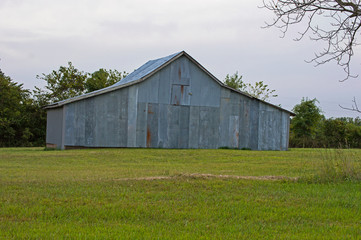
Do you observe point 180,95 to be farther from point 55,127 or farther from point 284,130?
point 55,127

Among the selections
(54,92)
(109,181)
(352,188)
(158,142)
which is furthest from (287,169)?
(54,92)

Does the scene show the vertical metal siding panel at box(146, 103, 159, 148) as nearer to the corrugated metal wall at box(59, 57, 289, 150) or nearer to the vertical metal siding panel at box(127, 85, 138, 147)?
the corrugated metal wall at box(59, 57, 289, 150)

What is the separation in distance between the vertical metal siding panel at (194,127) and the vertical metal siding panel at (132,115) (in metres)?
3.90

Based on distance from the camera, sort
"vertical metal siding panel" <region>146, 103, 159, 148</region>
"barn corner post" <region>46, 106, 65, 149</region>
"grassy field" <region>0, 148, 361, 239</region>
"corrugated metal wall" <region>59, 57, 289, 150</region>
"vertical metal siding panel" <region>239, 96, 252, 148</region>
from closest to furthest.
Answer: "grassy field" <region>0, 148, 361, 239</region> → "corrugated metal wall" <region>59, 57, 289, 150</region> → "barn corner post" <region>46, 106, 65, 149</region> → "vertical metal siding panel" <region>146, 103, 159, 148</region> → "vertical metal siding panel" <region>239, 96, 252, 148</region>

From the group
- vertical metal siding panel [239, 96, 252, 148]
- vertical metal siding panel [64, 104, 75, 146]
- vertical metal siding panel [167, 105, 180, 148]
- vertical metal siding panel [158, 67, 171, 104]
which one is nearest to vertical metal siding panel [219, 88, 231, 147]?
vertical metal siding panel [239, 96, 252, 148]

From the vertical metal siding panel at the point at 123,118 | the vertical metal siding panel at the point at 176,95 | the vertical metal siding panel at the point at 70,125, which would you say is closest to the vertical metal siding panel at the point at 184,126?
the vertical metal siding panel at the point at 176,95

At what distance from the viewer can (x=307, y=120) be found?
47.8 meters

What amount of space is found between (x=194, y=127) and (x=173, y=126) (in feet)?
5.05

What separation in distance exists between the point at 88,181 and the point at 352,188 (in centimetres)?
669

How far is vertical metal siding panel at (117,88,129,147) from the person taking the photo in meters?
30.0

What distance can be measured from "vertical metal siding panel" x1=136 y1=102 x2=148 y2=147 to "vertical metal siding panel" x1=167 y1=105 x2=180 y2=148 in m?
1.66

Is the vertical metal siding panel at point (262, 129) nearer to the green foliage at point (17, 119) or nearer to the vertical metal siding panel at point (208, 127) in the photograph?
the vertical metal siding panel at point (208, 127)

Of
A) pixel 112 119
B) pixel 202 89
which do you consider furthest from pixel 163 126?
pixel 202 89

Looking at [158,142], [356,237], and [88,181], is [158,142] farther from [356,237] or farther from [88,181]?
[356,237]
